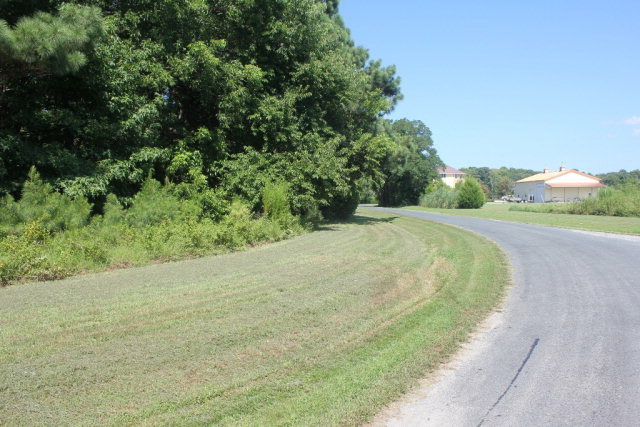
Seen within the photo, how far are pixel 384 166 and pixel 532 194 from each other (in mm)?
68082

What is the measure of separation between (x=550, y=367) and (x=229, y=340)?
3571mm

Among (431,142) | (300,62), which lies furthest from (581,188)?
(300,62)

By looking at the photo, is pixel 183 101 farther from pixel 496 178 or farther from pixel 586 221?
pixel 496 178

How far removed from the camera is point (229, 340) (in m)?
5.68

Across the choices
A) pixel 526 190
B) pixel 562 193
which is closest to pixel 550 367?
pixel 562 193

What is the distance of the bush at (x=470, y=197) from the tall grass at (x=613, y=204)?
14.3 metres

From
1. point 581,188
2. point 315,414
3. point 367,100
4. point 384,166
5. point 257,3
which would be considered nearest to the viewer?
point 315,414

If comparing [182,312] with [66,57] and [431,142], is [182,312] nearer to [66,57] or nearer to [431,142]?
[66,57]

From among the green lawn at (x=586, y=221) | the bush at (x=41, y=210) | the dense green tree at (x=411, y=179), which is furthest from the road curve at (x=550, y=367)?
the dense green tree at (x=411, y=179)

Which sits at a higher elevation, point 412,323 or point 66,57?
point 66,57

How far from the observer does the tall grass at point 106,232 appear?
9336 mm

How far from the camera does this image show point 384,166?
1484 inches

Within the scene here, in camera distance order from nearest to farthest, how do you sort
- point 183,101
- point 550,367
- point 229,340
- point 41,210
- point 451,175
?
point 550,367 < point 229,340 < point 41,210 < point 183,101 < point 451,175

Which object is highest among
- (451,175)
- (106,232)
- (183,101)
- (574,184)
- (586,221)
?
(451,175)
